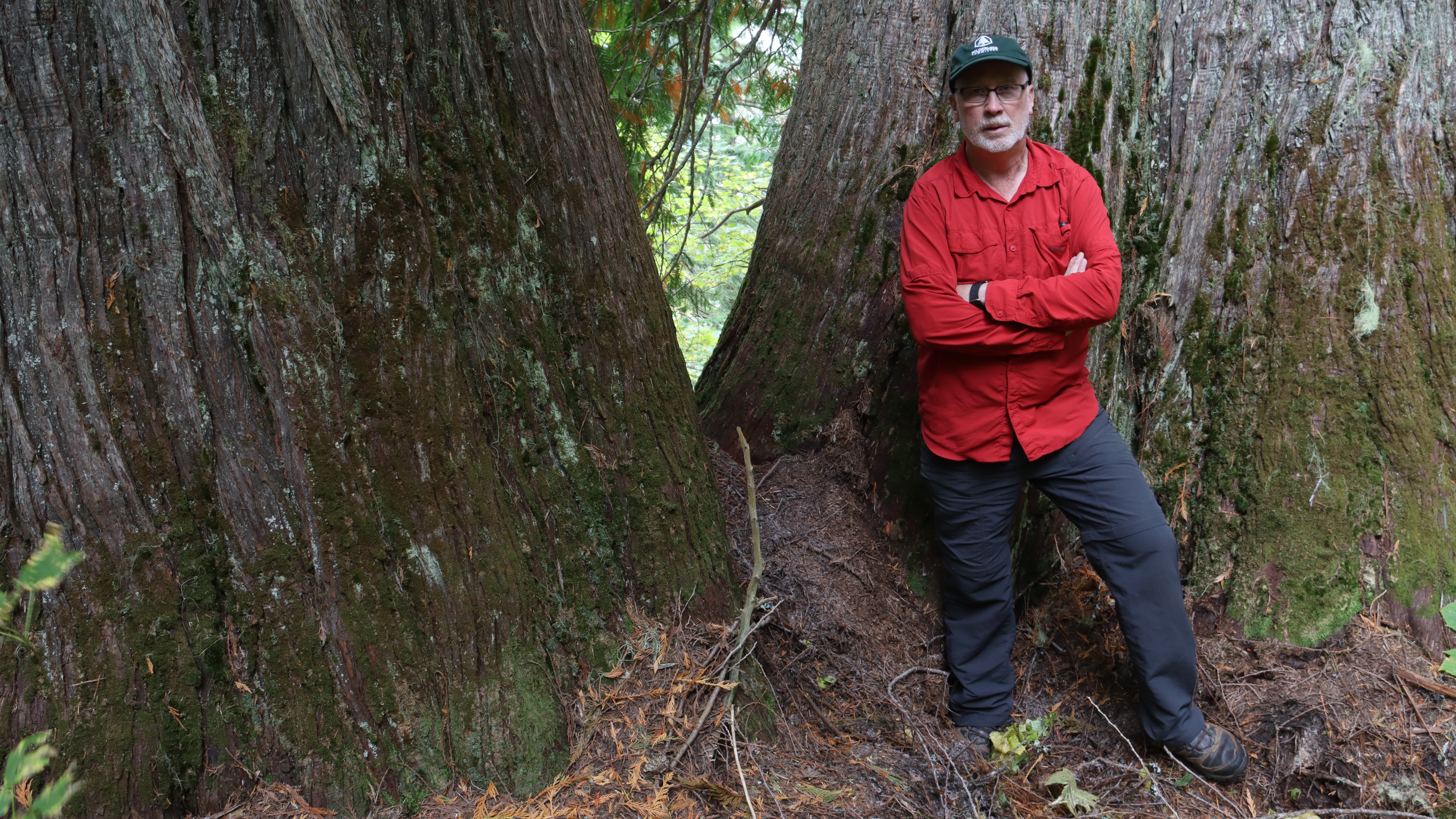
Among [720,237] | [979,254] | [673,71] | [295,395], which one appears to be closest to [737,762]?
[295,395]

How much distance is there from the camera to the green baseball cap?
285 cm

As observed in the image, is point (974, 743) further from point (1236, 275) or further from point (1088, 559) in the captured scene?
point (1236, 275)

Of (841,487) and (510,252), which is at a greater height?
(510,252)

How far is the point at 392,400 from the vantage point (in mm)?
2221

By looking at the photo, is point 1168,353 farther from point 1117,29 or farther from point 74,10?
point 74,10

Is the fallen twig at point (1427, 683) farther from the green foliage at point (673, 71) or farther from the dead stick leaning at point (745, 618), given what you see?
the green foliage at point (673, 71)

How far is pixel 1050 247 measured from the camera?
114 inches

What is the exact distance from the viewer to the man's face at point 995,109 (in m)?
2.87

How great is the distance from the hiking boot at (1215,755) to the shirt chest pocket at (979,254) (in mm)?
1693

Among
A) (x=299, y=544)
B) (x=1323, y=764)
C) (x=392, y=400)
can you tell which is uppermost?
(x=392, y=400)

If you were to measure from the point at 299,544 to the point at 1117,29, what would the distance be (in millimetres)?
3483

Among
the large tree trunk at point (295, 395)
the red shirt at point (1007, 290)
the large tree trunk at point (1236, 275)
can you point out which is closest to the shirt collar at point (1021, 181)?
the red shirt at point (1007, 290)

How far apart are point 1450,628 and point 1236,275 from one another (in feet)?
4.93

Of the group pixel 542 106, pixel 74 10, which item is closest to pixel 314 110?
pixel 74 10
